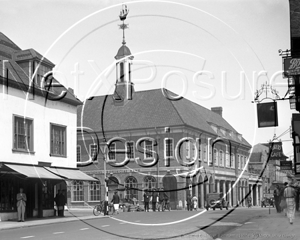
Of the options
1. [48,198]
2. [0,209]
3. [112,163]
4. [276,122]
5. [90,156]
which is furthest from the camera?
[48,198]

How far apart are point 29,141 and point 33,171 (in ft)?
6.82

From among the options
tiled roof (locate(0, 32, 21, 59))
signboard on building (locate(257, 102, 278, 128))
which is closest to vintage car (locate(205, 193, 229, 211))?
signboard on building (locate(257, 102, 278, 128))

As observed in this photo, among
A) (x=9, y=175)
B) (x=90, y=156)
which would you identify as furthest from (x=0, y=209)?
(x=90, y=156)

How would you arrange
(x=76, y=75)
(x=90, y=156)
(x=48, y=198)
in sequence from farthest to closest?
(x=48, y=198), (x=90, y=156), (x=76, y=75)

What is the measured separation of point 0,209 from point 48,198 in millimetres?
4569

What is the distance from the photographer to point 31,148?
26.3 m

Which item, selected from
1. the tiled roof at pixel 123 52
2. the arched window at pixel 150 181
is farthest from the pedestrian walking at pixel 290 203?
the tiled roof at pixel 123 52

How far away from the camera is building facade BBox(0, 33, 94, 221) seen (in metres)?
24.2

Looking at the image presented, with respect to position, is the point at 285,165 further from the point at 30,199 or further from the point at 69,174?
the point at 30,199

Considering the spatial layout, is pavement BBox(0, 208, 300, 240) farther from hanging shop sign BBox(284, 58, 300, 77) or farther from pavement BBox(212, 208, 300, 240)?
hanging shop sign BBox(284, 58, 300, 77)

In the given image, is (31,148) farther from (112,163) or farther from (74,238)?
(112,163)

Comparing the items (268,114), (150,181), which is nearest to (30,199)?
(150,181)

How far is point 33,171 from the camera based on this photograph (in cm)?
2491

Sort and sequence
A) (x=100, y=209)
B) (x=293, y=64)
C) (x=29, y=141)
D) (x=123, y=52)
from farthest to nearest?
1. (x=100, y=209)
2. (x=29, y=141)
3. (x=293, y=64)
4. (x=123, y=52)
